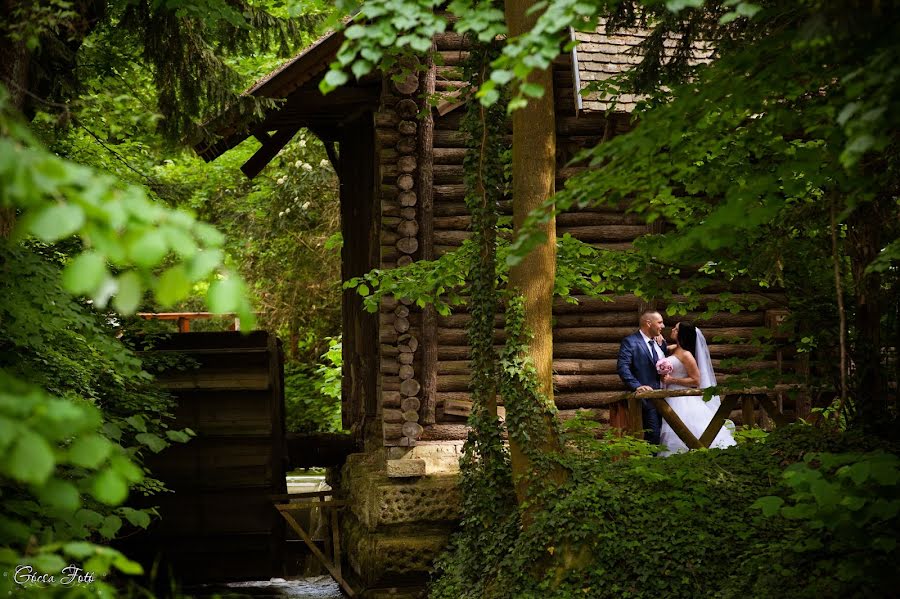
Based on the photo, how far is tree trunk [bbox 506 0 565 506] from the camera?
25.6 ft

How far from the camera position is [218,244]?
2.52m

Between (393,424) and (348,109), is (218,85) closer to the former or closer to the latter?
(348,109)

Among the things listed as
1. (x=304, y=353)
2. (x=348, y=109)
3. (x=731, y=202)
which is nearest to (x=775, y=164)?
(x=731, y=202)

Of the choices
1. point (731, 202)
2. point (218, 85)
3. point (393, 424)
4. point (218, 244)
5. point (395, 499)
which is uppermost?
point (218, 85)

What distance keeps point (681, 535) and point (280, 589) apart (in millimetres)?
8122

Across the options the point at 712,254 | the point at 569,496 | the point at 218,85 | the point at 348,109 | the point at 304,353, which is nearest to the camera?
the point at 712,254

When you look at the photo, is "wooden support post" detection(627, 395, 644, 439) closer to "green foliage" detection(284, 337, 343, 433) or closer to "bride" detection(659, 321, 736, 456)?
"bride" detection(659, 321, 736, 456)

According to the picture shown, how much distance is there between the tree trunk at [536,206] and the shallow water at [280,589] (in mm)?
5606

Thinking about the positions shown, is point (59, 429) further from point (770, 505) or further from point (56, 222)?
point (770, 505)

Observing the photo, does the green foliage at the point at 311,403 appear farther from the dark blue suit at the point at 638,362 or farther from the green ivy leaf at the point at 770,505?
the green ivy leaf at the point at 770,505

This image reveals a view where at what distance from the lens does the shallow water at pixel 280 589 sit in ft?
40.9

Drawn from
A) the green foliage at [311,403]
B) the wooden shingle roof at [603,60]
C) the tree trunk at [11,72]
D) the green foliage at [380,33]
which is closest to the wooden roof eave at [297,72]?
the wooden shingle roof at [603,60]

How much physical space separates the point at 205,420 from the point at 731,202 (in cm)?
985

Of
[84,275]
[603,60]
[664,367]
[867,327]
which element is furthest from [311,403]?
[84,275]
